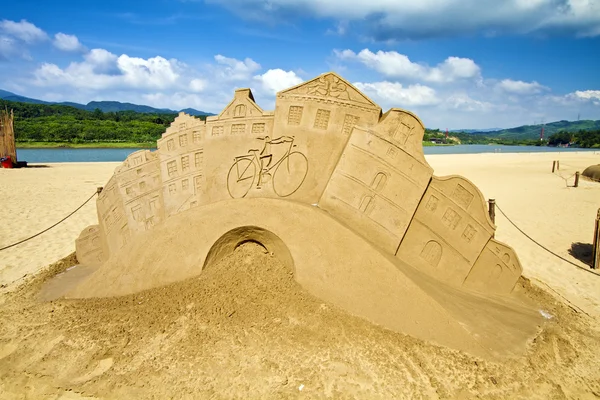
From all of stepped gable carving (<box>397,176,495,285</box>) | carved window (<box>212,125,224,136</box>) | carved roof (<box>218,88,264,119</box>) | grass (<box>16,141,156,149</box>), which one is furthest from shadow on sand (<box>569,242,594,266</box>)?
grass (<box>16,141,156,149</box>)

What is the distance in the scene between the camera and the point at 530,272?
7.31m

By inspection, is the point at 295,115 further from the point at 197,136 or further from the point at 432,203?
the point at 432,203

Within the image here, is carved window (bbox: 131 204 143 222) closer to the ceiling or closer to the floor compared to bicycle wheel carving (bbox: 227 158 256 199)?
closer to the floor

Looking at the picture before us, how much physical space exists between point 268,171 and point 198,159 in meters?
1.00

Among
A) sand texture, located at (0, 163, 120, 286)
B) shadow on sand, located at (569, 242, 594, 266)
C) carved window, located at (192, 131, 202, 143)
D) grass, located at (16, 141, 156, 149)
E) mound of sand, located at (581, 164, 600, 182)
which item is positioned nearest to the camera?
carved window, located at (192, 131, 202, 143)

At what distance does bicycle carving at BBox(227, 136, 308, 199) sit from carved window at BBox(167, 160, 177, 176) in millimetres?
794

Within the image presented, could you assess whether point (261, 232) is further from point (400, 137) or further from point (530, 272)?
point (530, 272)

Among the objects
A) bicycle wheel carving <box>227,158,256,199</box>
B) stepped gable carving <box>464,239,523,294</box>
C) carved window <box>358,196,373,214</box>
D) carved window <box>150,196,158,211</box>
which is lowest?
stepped gable carving <box>464,239,523,294</box>

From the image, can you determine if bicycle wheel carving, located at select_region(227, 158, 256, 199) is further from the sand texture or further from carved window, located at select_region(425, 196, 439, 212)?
the sand texture

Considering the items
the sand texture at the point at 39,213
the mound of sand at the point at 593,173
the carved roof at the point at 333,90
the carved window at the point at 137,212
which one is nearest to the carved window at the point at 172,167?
the carved window at the point at 137,212

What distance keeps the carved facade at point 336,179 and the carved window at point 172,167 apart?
0.05 ft

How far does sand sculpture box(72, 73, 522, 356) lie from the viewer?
14.5 feet

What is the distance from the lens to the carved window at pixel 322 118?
5.06 metres

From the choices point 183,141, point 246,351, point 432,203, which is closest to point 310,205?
point 432,203
